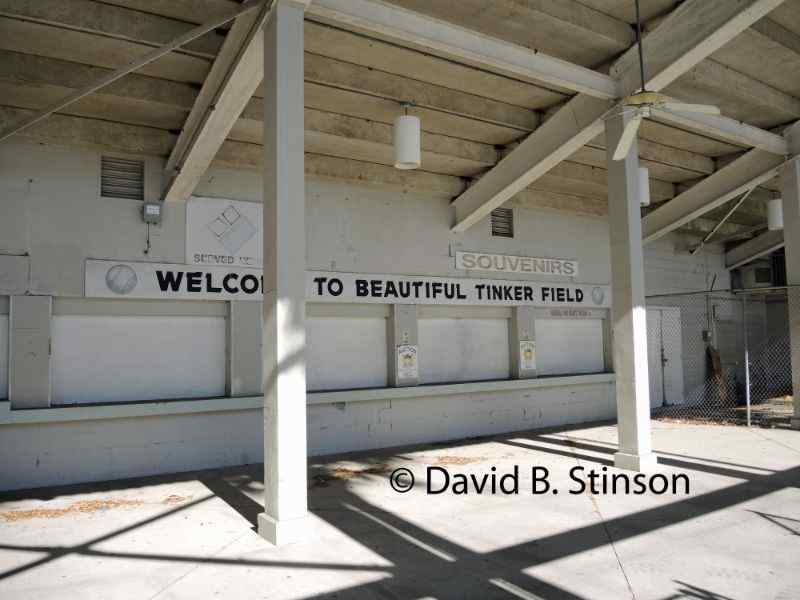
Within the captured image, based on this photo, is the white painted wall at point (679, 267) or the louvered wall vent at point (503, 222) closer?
the louvered wall vent at point (503, 222)

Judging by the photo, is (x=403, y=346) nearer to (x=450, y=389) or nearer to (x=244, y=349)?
(x=450, y=389)

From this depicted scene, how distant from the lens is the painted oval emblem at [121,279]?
740 centimetres

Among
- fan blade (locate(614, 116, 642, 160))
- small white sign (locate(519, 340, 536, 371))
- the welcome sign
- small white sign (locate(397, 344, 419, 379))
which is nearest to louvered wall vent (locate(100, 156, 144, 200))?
the welcome sign

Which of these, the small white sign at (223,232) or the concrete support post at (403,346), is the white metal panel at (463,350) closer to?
the concrete support post at (403,346)

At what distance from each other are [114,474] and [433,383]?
4.66 m

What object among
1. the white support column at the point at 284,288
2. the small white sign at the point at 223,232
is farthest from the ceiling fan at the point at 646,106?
the small white sign at the point at 223,232

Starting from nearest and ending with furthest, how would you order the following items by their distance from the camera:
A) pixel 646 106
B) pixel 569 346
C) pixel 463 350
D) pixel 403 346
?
pixel 646 106 → pixel 403 346 → pixel 463 350 → pixel 569 346

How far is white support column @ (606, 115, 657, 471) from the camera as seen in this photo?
7031 millimetres

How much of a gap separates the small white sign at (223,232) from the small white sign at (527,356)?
4808 mm

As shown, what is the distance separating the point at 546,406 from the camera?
1109 cm

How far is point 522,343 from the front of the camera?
10.8m

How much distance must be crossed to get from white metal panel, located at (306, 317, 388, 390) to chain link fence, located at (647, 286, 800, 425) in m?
5.86

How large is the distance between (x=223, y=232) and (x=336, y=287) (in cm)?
171

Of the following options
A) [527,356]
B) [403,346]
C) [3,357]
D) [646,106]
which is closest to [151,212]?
[3,357]
